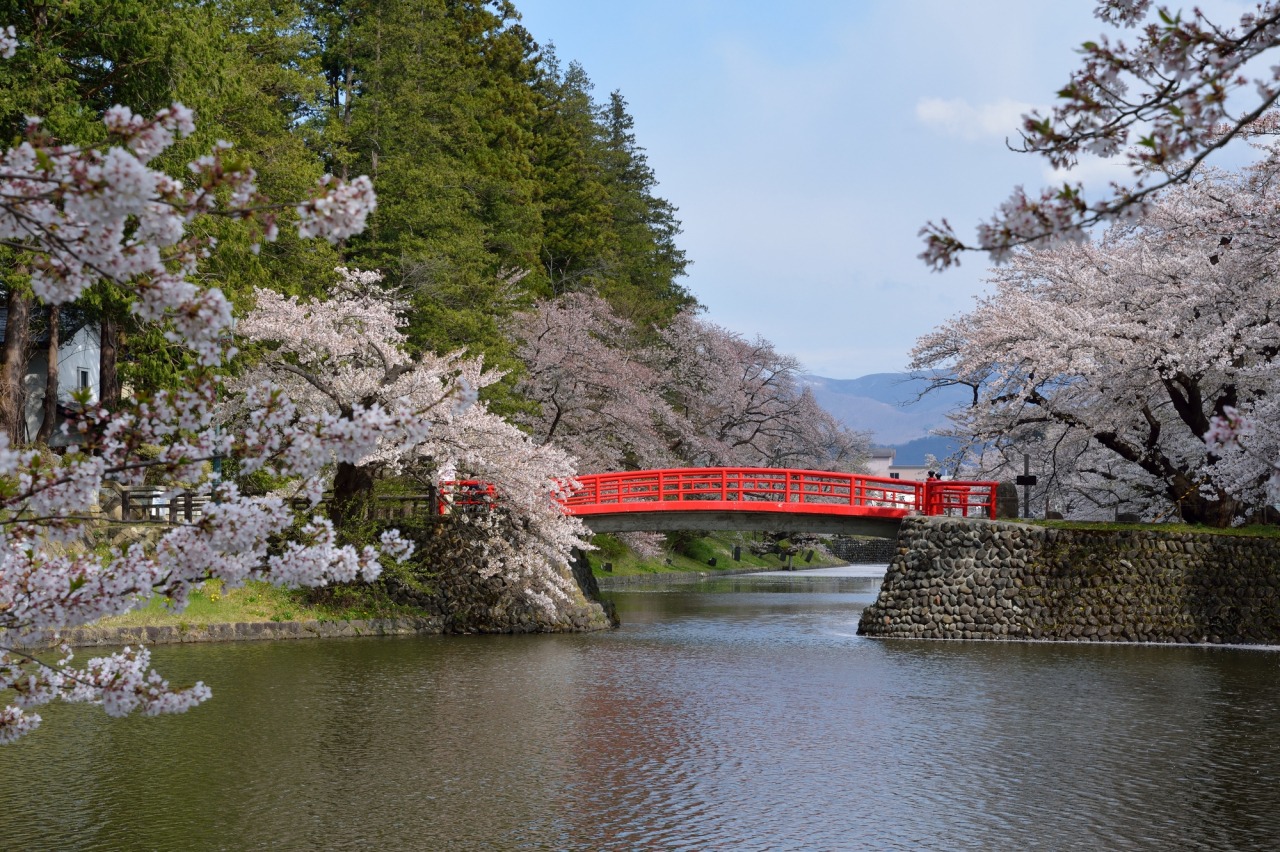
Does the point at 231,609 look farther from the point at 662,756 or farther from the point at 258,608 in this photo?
the point at 662,756

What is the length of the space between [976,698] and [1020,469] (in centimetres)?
2182

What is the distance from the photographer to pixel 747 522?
2800 centimetres

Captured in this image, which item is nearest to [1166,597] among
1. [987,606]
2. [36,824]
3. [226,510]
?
[987,606]

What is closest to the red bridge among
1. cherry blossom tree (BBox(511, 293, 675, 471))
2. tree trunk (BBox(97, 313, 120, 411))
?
cherry blossom tree (BBox(511, 293, 675, 471))

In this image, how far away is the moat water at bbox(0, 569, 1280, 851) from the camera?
376 inches

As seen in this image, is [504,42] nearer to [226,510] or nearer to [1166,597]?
[1166,597]

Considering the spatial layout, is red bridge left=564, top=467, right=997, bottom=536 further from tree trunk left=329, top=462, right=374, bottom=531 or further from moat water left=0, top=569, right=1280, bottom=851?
moat water left=0, top=569, right=1280, bottom=851

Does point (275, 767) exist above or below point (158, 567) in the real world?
below

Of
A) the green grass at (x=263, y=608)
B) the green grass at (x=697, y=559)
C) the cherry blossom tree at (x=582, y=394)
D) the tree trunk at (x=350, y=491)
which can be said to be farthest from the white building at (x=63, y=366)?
the green grass at (x=697, y=559)

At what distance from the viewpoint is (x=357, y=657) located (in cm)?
2019

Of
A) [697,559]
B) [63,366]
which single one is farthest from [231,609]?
[697,559]

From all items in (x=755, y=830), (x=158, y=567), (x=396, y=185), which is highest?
(x=396, y=185)

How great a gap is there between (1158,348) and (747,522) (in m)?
9.23

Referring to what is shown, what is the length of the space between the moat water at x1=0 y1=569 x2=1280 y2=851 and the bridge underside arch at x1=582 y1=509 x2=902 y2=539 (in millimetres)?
6657
